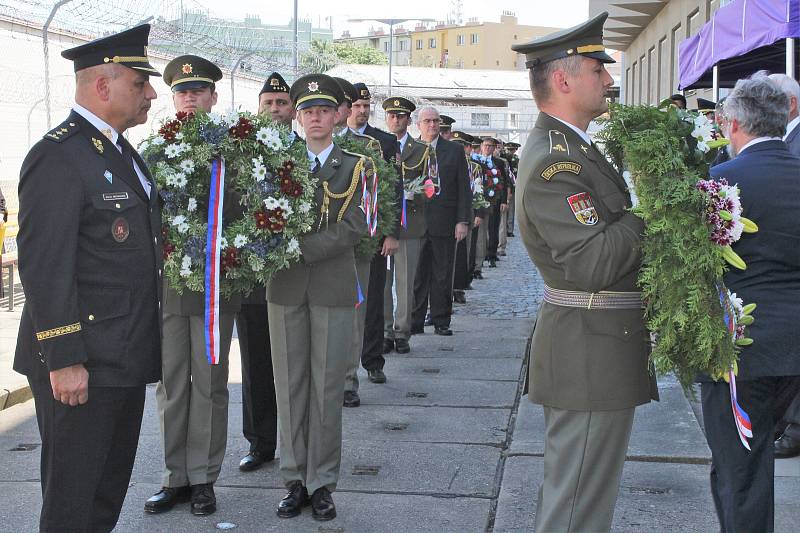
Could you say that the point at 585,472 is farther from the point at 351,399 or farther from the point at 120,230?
the point at 351,399

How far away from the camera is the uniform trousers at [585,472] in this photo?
3291mm

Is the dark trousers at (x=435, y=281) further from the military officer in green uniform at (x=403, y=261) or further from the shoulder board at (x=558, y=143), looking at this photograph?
the shoulder board at (x=558, y=143)

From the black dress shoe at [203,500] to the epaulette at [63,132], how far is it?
86.5 inches

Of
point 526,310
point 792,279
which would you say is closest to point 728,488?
point 792,279

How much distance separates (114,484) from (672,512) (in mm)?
2691

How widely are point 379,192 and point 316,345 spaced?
2561mm

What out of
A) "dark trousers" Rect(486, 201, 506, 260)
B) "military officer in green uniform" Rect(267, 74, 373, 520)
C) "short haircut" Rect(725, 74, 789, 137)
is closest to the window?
"dark trousers" Rect(486, 201, 506, 260)

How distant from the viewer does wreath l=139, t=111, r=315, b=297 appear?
4684 mm

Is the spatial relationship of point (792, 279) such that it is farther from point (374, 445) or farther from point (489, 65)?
point (489, 65)

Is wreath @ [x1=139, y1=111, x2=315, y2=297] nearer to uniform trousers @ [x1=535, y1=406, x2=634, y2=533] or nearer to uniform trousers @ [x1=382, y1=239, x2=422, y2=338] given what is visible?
uniform trousers @ [x1=535, y1=406, x2=634, y2=533]

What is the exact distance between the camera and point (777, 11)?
6.92m

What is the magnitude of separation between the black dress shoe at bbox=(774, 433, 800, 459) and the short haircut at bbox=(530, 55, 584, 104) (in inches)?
135

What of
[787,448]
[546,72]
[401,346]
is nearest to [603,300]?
[546,72]

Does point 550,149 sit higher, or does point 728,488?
point 550,149
